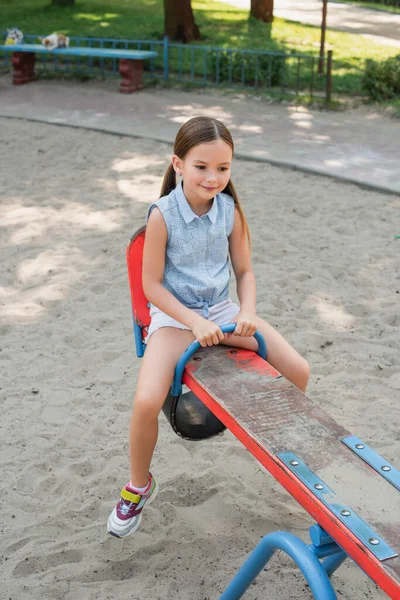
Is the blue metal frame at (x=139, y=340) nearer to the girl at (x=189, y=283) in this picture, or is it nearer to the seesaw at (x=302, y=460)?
the girl at (x=189, y=283)

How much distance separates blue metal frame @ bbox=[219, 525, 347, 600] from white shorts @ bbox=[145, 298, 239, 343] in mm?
822

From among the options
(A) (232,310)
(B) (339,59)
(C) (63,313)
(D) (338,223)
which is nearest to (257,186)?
(D) (338,223)

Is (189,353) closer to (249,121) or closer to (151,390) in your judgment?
(151,390)

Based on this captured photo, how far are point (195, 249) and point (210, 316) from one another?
23 centimetres

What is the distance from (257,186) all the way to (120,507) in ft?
13.7

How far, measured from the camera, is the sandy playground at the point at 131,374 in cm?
254

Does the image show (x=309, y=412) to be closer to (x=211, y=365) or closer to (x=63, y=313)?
(x=211, y=365)

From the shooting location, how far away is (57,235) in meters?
5.31

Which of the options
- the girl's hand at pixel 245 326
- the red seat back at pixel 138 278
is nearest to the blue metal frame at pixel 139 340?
the red seat back at pixel 138 278

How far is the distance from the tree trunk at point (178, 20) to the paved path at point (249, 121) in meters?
2.69

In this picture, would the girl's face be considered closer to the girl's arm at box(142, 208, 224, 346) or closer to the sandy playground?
the girl's arm at box(142, 208, 224, 346)

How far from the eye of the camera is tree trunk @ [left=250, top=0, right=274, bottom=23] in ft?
50.3

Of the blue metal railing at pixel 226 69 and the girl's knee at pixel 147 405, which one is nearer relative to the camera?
the girl's knee at pixel 147 405

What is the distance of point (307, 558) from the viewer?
1.84m
